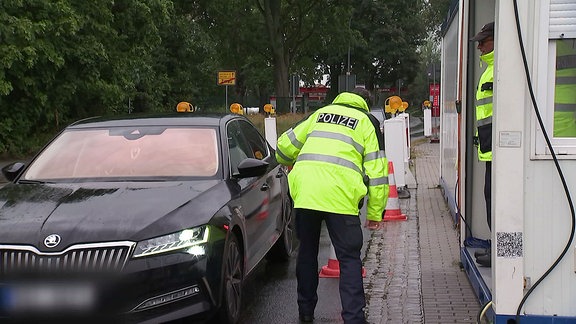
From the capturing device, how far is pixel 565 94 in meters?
3.48

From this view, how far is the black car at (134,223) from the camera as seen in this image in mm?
3943

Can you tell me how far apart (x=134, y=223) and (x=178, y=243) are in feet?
0.98

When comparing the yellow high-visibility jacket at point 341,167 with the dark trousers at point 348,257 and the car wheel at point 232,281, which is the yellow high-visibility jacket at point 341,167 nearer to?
the dark trousers at point 348,257

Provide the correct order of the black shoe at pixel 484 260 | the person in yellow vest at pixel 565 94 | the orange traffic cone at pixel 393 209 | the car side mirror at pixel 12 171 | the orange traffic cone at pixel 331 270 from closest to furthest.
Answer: the person in yellow vest at pixel 565 94
the black shoe at pixel 484 260
the car side mirror at pixel 12 171
the orange traffic cone at pixel 331 270
the orange traffic cone at pixel 393 209

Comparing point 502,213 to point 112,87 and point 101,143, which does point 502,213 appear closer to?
point 101,143

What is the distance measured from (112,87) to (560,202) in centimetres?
1819

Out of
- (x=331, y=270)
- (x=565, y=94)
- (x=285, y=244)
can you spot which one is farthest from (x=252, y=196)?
(x=565, y=94)

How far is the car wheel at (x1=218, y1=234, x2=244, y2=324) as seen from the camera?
14.7ft

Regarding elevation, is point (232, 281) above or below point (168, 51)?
below

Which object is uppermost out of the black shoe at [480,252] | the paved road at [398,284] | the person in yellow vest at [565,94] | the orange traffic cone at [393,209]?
the person in yellow vest at [565,94]

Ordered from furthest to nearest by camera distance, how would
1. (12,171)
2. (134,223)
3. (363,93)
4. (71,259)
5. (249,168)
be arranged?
(12,171)
(249,168)
(363,93)
(134,223)
(71,259)

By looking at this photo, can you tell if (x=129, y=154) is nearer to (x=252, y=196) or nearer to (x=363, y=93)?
(x=252, y=196)

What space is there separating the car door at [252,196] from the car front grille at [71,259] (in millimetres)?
1200

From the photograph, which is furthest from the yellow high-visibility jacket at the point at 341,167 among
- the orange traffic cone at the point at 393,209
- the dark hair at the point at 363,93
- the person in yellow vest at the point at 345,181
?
the orange traffic cone at the point at 393,209
